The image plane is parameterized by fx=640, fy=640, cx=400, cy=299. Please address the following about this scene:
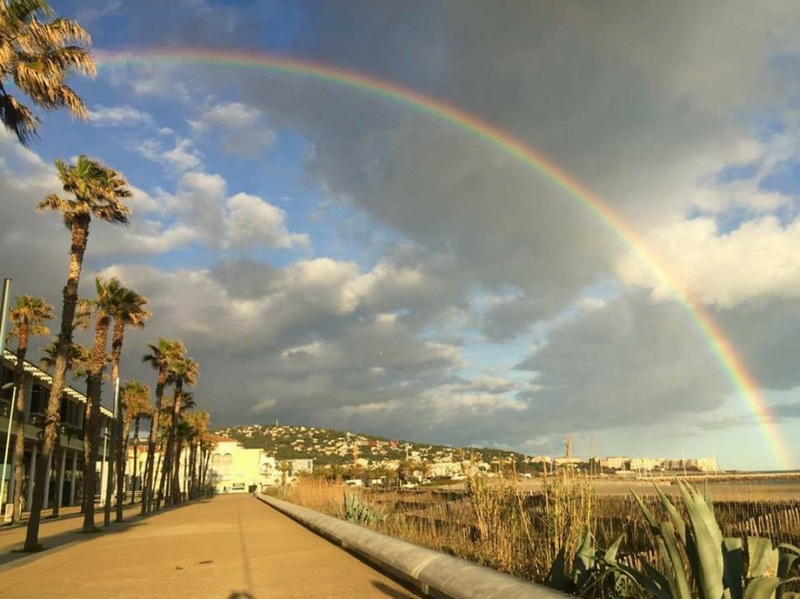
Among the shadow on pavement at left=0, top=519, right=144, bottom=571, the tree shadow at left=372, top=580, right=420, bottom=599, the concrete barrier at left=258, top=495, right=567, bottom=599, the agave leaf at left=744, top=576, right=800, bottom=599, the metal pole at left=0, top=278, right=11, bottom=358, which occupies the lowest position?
the shadow on pavement at left=0, top=519, right=144, bottom=571

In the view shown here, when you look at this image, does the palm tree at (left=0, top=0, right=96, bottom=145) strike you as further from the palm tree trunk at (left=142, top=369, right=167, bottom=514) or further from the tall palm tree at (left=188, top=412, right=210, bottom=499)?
the tall palm tree at (left=188, top=412, right=210, bottom=499)

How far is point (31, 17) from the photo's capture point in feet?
45.5

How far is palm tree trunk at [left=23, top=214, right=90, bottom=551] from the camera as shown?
1792cm

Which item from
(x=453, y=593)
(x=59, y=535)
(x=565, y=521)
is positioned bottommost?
(x=59, y=535)

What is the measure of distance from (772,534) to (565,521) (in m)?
9.99

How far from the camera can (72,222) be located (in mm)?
21328

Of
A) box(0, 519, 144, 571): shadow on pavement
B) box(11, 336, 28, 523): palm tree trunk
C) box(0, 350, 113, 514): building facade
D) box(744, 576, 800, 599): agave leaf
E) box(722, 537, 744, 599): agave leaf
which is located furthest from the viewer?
box(0, 350, 113, 514): building facade

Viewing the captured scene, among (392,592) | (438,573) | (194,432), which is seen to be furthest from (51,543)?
(194,432)

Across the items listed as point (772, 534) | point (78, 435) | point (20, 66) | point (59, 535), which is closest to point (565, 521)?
point (772, 534)

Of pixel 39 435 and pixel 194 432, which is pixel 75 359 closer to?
pixel 39 435

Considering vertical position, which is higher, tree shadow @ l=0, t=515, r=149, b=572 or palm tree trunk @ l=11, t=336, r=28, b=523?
palm tree trunk @ l=11, t=336, r=28, b=523

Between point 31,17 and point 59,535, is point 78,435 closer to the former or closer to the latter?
point 59,535

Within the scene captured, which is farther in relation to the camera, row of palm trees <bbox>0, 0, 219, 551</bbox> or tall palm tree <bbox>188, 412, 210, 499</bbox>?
tall palm tree <bbox>188, 412, 210, 499</bbox>

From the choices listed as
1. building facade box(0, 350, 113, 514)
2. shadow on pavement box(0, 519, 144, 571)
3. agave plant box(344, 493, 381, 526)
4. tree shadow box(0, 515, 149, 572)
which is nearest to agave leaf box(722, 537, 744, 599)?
agave plant box(344, 493, 381, 526)
